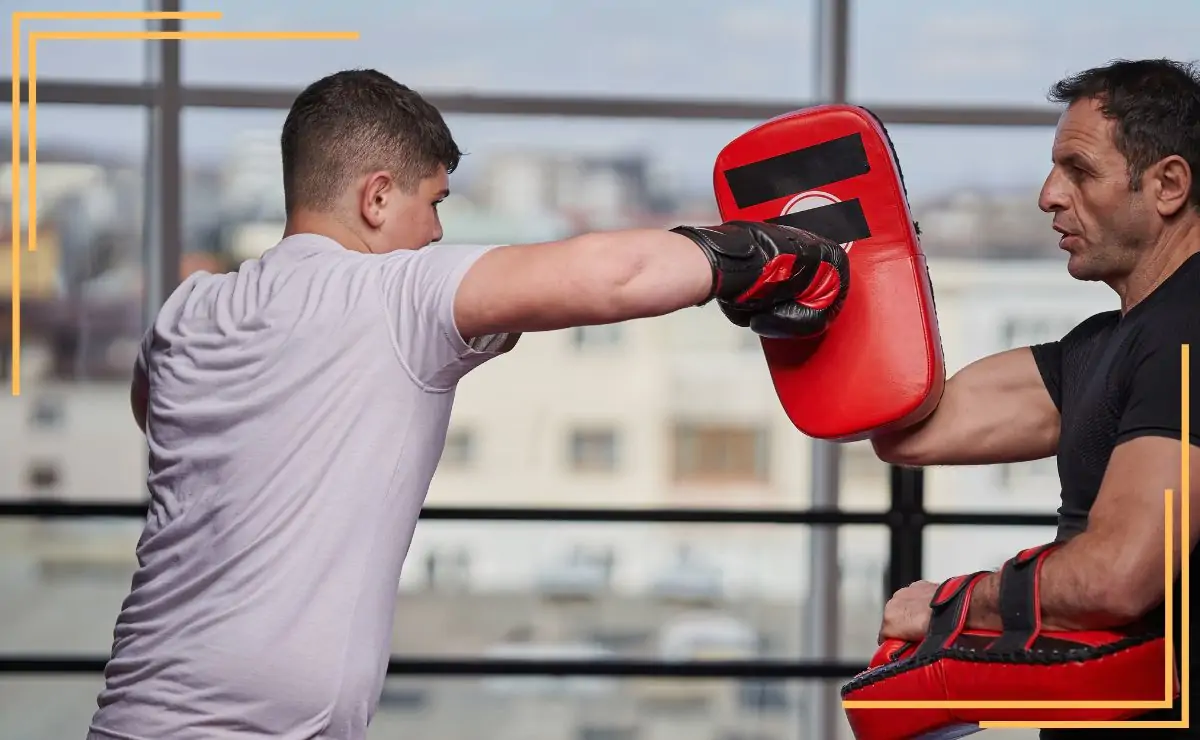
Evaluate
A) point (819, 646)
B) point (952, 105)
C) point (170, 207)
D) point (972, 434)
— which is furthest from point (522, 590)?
point (972, 434)

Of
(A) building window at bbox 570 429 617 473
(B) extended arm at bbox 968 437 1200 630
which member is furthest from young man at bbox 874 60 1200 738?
(A) building window at bbox 570 429 617 473

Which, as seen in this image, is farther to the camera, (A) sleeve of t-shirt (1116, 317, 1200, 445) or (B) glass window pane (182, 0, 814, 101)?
(B) glass window pane (182, 0, 814, 101)

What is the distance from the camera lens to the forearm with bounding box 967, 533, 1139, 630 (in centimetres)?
141

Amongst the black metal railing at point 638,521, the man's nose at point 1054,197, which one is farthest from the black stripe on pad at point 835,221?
the black metal railing at point 638,521

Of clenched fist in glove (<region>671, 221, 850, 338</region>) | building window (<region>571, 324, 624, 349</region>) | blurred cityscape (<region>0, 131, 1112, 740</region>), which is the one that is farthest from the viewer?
building window (<region>571, 324, 624, 349</region>)

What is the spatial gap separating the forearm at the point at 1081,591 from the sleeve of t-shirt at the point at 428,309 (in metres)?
0.70

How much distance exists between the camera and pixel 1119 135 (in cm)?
159

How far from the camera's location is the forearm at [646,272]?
135cm

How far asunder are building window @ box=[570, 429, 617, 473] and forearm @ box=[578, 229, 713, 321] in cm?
231

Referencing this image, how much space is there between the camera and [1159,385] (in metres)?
1.44

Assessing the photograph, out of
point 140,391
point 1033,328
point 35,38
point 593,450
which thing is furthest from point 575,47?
point 140,391

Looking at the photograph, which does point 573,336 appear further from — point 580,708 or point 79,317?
point 79,317

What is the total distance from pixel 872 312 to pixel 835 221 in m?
0.14

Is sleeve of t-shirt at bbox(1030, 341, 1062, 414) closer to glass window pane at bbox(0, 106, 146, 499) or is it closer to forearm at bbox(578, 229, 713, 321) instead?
forearm at bbox(578, 229, 713, 321)
